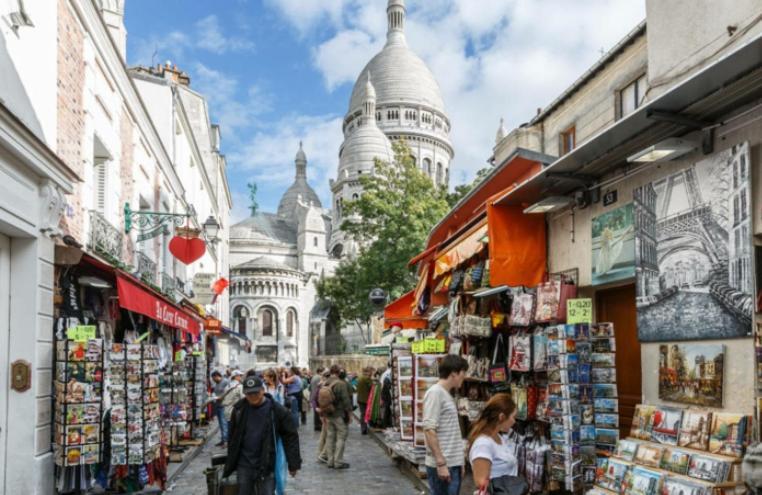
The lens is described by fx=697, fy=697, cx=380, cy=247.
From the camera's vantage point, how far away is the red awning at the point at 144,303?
820 centimetres

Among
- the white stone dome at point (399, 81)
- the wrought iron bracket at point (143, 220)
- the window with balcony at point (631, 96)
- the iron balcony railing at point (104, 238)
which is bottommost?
the iron balcony railing at point (104, 238)

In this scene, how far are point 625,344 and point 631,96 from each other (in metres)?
5.88

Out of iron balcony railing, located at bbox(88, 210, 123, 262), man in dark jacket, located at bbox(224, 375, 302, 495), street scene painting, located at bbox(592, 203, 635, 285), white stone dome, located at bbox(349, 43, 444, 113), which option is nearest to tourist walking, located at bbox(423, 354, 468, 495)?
man in dark jacket, located at bbox(224, 375, 302, 495)

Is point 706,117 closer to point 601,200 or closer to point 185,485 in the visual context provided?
point 601,200

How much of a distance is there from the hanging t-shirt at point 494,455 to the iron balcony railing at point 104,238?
8317mm

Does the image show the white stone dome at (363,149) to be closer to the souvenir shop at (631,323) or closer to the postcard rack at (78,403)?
the souvenir shop at (631,323)

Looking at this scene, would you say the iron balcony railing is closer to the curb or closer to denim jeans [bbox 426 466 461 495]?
the curb

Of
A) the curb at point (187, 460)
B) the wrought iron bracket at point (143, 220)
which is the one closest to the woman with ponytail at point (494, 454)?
the curb at point (187, 460)

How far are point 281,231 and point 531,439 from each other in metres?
84.7

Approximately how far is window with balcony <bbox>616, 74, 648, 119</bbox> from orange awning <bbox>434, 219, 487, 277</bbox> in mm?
3666

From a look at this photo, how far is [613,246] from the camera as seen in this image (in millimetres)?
6480

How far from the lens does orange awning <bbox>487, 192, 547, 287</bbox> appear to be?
755cm

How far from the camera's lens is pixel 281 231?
297 feet

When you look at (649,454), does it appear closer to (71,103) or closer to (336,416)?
(336,416)
